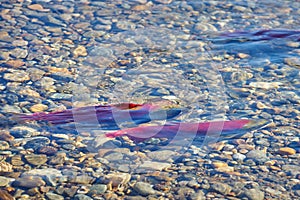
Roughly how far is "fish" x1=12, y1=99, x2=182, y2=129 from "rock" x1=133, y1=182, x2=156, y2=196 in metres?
0.71

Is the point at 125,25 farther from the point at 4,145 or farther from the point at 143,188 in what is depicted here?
the point at 143,188

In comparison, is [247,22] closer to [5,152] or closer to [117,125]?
[117,125]

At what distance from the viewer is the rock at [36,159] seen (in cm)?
372

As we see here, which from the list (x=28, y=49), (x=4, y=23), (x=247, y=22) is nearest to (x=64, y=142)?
(x=28, y=49)

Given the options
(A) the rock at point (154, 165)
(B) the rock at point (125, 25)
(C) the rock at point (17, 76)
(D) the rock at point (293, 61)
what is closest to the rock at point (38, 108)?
(C) the rock at point (17, 76)

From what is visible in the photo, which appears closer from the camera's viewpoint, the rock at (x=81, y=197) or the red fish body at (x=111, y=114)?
the rock at (x=81, y=197)

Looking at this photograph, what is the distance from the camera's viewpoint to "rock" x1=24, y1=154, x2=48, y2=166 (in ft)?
12.2

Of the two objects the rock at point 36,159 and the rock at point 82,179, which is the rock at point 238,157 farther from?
the rock at point 36,159

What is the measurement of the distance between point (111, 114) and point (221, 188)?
1135mm

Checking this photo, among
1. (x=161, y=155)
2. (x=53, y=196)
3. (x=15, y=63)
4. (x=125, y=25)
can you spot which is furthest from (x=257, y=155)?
(x=125, y=25)

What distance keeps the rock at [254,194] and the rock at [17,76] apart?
2159mm

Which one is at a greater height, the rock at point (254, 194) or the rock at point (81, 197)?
the rock at point (254, 194)

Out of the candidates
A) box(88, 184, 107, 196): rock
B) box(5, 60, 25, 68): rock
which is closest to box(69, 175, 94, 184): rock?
box(88, 184, 107, 196): rock

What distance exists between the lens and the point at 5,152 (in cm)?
380
